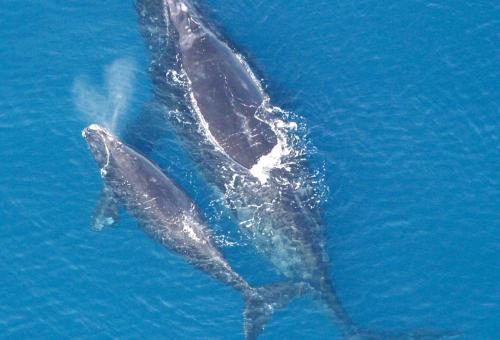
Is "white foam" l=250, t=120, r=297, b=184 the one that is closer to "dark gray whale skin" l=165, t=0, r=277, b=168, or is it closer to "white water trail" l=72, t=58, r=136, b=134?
"dark gray whale skin" l=165, t=0, r=277, b=168

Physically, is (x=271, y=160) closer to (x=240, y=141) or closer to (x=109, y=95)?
(x=240, y=141)

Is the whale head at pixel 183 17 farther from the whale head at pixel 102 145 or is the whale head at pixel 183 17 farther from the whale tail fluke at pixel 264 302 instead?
the whale tail fluke at pixel 264 302

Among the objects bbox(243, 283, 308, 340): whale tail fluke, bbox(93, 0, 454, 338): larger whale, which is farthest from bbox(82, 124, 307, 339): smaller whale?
bbox(93, 0, 454, 338): larger whale

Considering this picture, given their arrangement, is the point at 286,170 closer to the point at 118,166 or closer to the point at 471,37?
the point at 118,166

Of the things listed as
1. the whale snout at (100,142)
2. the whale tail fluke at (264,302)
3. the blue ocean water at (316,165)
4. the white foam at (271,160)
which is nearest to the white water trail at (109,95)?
the blue ocean water at (316,165)

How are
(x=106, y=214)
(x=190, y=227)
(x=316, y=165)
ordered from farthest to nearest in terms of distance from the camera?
(x=316, y=165) → (x=106, y=214) → (x=190, y=227)

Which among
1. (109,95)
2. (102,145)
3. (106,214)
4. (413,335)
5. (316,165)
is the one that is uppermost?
(109,95)

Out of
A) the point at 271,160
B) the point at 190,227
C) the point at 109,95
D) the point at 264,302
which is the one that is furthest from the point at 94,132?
the point at 264,302
